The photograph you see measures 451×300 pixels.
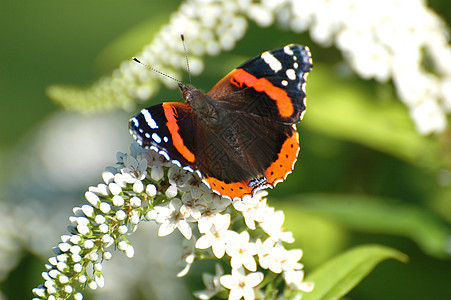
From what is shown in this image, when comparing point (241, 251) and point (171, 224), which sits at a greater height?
point (171, 224)

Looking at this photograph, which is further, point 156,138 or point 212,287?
point 212,287

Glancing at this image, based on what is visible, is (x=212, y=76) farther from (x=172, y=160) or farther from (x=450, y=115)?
(x=172, y=160)

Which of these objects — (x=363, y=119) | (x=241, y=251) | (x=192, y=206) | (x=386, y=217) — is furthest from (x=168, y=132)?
(x=363, y=119)

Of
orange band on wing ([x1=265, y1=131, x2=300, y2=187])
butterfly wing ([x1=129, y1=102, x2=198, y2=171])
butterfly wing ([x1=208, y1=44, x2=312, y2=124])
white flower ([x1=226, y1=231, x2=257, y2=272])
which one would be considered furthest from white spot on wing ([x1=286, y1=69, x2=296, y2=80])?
white flower ([x1=226, y1=231, x2=257, y2=272])

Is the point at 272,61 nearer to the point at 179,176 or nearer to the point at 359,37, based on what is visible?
the point at 179,176

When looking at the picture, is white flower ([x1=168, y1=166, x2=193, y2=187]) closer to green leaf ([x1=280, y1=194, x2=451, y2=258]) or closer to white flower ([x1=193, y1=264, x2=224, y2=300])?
white flower ([x1=193, y1=264, x2=224, y2=300])

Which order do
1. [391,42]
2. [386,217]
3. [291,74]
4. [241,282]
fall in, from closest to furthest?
1. [241,282]
2. [291,74]
3. [386,217]
4. [391,42]

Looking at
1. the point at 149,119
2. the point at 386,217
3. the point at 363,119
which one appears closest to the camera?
the point at 149,119
